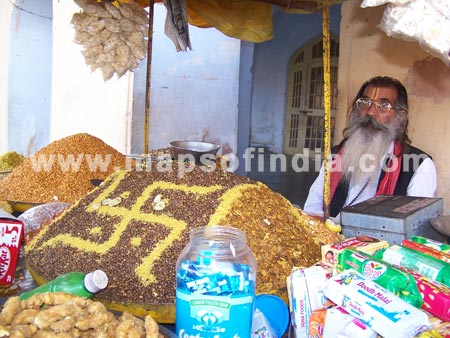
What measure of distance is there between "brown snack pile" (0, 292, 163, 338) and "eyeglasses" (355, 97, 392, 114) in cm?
236

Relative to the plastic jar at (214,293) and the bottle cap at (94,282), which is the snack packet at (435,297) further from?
the bottle cap at (94,282)

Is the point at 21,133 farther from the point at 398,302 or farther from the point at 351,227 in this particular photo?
the point at 398,302

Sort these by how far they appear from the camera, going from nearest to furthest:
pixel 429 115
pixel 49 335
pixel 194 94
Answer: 1. pixel 49 335
2. pixel 429 115
3. pixel 194 94

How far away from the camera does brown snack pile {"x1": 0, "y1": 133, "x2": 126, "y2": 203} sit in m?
2.97

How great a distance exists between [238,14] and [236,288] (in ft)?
8.97

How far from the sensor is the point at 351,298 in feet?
3.79

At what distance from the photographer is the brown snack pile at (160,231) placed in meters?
1.51

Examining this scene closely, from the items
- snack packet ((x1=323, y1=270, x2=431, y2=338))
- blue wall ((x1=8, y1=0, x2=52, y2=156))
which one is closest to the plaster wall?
snack packet ((x1=323, y1=270, x2=431, y2=338))

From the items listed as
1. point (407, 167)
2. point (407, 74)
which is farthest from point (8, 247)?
point (407, 74)

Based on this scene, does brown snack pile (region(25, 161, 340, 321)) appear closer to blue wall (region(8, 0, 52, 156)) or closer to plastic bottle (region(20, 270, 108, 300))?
plastic bottle (region(20, 270, 108, 300))

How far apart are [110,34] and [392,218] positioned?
202cm

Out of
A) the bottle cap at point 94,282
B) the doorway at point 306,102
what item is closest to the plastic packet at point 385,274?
the bottle cap at point 94,282

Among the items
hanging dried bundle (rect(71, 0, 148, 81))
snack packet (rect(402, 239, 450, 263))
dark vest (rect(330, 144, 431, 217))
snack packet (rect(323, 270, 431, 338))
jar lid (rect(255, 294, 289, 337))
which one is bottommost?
jar lid (rect(255, 294, 289, 337))

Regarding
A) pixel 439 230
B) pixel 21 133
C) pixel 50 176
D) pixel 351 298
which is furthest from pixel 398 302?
pixel 21 133
